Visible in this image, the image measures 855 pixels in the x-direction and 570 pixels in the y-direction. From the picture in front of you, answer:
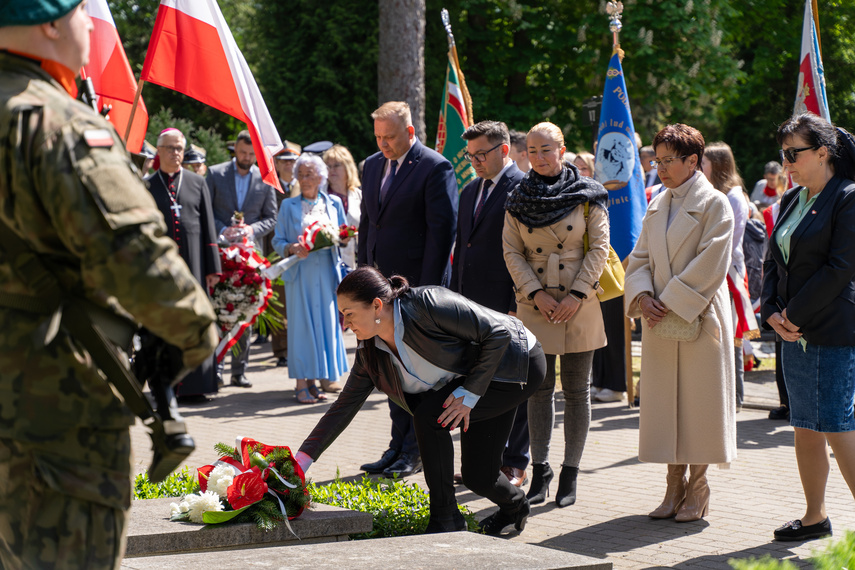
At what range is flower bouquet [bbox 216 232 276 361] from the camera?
10.0 m

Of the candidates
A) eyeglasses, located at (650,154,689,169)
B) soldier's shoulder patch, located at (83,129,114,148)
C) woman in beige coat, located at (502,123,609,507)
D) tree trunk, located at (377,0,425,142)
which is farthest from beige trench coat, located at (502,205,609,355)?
tree trunk, located at (377,0,425,142)

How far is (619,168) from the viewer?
9.05 m

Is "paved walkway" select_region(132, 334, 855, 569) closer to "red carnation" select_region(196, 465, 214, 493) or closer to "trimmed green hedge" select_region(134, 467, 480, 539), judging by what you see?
"trimmed green hedge" select_region(134, 467, 480, 539)

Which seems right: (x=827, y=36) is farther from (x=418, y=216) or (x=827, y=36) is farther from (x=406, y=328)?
(x=406, y=328)

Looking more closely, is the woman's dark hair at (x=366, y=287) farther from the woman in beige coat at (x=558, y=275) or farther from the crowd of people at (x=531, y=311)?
the woman in beige coat at (x=558, y=275)

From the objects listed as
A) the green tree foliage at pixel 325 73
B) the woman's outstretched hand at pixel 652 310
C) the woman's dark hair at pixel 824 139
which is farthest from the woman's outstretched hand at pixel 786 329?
the green tree foliage at pixel 325 73

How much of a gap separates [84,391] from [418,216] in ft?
15.5

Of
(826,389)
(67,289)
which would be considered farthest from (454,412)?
(67,289)

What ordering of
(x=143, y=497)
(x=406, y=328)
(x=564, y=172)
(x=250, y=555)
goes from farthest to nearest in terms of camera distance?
(x=564, y=172), (x=143, y=497), (x=406, y=328), (x=250, y=555)

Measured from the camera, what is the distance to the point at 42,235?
2.29 meters

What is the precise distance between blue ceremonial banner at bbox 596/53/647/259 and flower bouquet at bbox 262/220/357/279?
260 cm

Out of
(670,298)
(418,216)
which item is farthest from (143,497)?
(670,298)

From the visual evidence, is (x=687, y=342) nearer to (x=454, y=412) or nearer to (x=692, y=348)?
(x=692, y=348)

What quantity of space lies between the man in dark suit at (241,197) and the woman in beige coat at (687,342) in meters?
6.04
